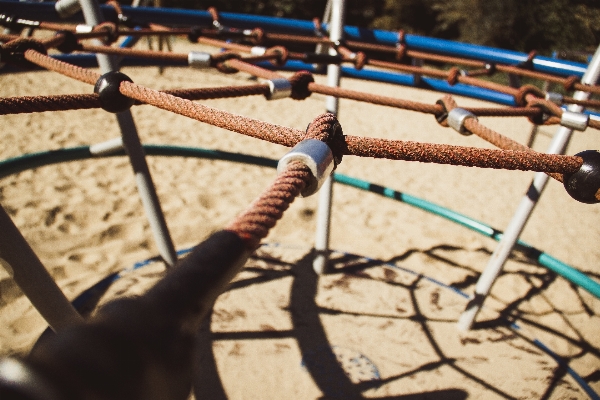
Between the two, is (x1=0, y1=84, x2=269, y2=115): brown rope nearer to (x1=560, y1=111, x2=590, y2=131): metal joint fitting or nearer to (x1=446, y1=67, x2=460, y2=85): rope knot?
(x1=560, y1=111, x2=590, y2=131): metal joint fitting

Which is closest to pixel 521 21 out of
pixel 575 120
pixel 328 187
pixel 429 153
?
pixel 328 187

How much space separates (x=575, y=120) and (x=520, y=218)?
386 mm

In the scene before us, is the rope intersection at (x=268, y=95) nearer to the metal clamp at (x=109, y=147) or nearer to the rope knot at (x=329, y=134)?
the rope knot at (x=329, y=134)

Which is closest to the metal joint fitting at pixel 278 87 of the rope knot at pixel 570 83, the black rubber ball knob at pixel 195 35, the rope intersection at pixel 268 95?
the rope intersection at pixel 268 95

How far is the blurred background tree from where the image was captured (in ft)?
26.6

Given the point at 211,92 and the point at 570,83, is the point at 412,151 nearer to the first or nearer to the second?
the point at 211,92

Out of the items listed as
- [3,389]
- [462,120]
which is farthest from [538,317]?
[3,389]

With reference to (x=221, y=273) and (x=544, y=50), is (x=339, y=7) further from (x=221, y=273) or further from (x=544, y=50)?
(x=544, y=50)

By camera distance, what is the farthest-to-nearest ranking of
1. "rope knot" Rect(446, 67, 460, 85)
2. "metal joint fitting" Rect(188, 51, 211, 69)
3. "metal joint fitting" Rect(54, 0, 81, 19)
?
"rope knot" Rect(446, 67, 460, 85)
"metal joint fitting" Rect(54, 0, 81, 19)
"metal joint fitting" Rect(188, 51, 211, 69)

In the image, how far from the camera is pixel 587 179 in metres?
0.49

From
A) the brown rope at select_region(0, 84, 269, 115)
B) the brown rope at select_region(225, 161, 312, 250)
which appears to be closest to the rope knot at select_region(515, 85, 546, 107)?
the brown rope at select_region(0, 84, 269, 115)

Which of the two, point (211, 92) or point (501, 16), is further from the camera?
point (501, 16)

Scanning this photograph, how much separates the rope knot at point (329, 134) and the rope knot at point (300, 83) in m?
0.40

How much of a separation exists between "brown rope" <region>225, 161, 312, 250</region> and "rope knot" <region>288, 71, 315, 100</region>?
1.60 feet
